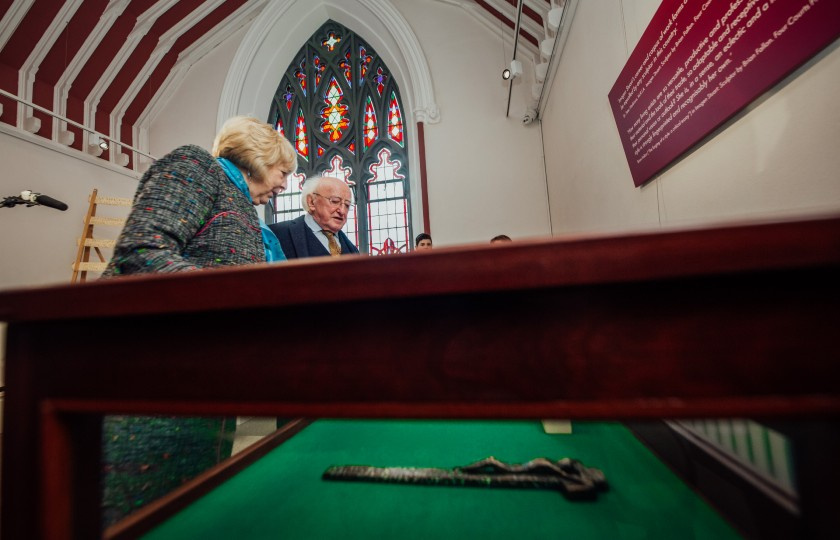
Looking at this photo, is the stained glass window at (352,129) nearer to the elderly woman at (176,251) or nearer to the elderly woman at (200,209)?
the elderly woman at (200,209)

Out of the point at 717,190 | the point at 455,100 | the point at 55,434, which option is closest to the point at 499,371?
the point at 55,434

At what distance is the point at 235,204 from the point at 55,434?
0.64 m

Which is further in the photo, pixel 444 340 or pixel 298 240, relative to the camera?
pixel 298 240

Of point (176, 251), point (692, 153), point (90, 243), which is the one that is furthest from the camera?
point (90, 243)

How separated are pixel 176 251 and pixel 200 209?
0.11 m

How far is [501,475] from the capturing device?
852 millimetres

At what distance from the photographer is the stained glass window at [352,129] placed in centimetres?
556

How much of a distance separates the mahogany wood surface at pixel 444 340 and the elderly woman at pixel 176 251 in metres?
0.15

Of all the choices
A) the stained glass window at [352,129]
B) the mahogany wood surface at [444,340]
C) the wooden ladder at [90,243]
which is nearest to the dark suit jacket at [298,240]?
the mahogany wood surface at [444,340]

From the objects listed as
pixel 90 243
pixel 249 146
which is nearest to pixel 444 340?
pixel 249 146

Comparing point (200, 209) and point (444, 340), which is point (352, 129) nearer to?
point (200, 209)

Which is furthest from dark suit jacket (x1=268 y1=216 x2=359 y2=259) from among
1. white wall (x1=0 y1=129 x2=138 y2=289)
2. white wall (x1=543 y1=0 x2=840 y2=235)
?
white wall (x1=0 y1=129 x2=138 y2=289)

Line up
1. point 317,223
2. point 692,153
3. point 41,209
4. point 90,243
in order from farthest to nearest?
point 41,209 < point 90,243 < point 317,223 < point 692,153

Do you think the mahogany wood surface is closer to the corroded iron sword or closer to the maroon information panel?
the corroded iron sword
